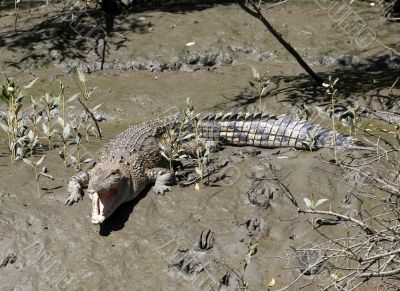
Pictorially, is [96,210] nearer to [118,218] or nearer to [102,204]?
[102,204]

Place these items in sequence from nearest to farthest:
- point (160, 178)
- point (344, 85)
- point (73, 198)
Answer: point (73, 198)
point (160, 178)
point (344, 85)

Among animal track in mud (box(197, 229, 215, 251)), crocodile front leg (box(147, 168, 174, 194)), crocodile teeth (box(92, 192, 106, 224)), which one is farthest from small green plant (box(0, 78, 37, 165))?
animal track in mud (box(197, 229, 215, 251))

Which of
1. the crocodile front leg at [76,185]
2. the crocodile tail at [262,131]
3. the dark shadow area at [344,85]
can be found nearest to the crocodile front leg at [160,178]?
the crocodile front leg at [76,185]

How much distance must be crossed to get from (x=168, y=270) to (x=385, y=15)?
317 inches

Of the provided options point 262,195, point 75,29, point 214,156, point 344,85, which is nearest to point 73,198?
point 214,156

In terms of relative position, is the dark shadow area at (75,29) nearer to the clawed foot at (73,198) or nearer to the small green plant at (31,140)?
the small green plant at (31,140)

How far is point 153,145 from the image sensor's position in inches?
315

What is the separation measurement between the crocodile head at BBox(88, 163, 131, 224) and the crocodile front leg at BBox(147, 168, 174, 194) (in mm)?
326

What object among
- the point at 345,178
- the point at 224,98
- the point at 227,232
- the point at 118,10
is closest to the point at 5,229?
the point at 227,232

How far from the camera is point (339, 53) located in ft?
37.2

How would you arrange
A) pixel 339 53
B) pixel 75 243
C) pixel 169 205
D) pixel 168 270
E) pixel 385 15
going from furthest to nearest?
pixel 385 15 → pixel 339 53 → pixel 169 205 → pixel 75 243 → pixel 168 270

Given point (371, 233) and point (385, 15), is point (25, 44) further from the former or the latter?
point (371, 233)

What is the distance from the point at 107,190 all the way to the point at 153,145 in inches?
59.1

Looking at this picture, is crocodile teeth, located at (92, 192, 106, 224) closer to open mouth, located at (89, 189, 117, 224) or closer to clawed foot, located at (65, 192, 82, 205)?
open mouth, located at (89, 189, 117, 224)
